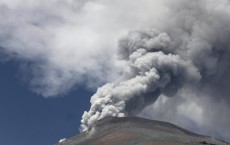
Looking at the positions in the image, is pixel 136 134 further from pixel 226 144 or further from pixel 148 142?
pixel 226 144

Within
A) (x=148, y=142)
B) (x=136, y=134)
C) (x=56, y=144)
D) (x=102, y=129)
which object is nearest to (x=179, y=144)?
(x=148, y=142)

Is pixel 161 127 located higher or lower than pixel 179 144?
higher

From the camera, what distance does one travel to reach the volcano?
99137 mm

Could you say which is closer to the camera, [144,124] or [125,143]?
[125,143]

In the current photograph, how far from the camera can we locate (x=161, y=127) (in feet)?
426

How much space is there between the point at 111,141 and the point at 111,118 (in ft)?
84.6

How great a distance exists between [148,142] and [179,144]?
5846 mm

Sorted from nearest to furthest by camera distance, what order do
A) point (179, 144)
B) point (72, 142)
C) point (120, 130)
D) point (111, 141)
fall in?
1. point (179, 144)
2. point (111, 141)
3. point (120, 130)
4. point (72, 142)

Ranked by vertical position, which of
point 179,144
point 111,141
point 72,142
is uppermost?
point 72,142

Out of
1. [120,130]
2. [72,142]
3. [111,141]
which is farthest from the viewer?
[72,142]

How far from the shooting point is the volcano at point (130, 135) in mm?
99137

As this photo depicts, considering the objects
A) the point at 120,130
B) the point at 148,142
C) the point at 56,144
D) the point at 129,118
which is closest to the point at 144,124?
the point at 129,118

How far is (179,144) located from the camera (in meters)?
94.1

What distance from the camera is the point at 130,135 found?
345ft
